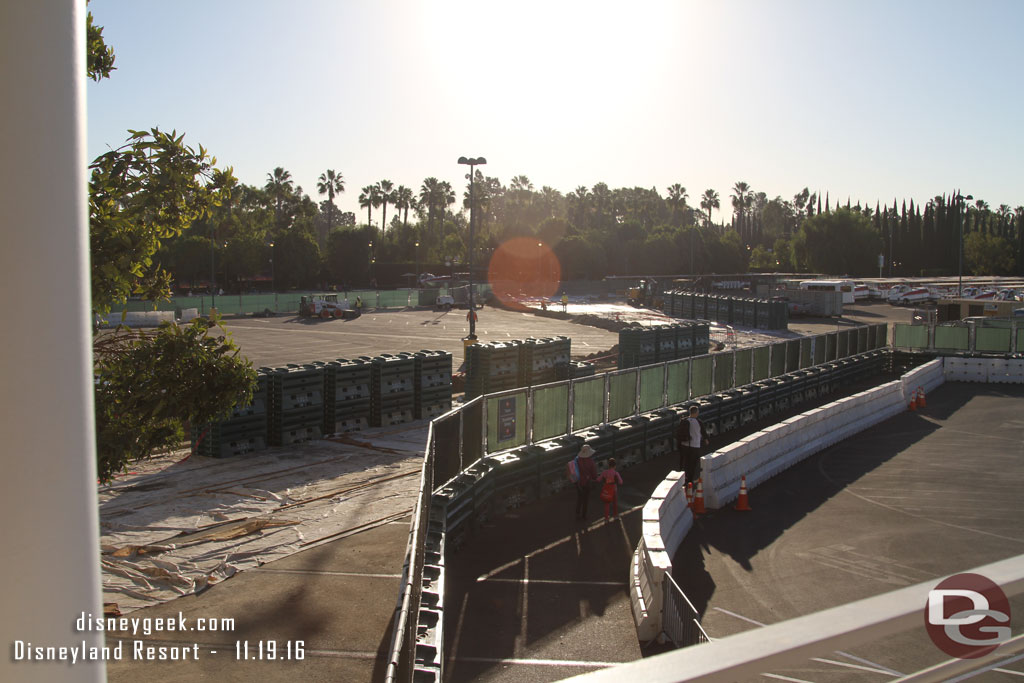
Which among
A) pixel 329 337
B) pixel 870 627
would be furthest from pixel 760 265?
pixel 870 627

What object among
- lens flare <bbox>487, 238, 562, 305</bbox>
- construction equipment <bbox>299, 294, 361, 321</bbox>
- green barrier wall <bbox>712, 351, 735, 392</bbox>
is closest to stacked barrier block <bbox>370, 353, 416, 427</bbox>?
green barrier wall <bbox>712, 351, 735, 392</bbox>

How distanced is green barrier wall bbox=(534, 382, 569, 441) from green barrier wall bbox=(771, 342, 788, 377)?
11.9 meters

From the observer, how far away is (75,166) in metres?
1.75

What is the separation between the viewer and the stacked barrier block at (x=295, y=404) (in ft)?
62.4

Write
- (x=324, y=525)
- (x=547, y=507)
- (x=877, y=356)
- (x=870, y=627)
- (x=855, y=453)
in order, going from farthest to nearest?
(x=877, y=356), (x=855, y=453), (x=547, y=507), (x=324, y=525), (x=870, y=627)

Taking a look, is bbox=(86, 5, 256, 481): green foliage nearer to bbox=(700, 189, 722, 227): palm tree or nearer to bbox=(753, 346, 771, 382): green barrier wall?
bbox=(753, 346, 771, 382): green barrier wall

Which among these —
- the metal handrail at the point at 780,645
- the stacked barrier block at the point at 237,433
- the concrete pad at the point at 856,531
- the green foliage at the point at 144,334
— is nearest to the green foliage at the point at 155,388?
the green foliage at the point at 144,334

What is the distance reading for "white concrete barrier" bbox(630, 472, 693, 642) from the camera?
952cm

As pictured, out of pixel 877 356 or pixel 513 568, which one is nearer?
pixel 513 568

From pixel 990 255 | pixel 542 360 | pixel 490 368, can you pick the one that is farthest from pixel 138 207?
pixel 990 255

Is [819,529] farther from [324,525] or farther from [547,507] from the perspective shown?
[324,525]

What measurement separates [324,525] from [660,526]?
18.8ft

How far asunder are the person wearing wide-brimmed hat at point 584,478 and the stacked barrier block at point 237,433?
8158 millimetres

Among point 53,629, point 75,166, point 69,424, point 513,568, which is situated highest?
point 75,166
